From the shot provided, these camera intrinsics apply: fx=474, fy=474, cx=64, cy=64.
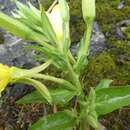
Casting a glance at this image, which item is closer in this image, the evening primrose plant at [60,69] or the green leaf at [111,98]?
the evening primrose plant at [60,69]

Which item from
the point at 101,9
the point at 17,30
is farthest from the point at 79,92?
the point at 101,9

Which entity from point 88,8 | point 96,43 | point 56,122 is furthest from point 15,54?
point 88,8

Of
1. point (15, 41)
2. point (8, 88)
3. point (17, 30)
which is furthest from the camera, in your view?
point (15, 41)

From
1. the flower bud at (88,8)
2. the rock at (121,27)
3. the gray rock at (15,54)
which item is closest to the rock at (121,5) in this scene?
the rock at (121,27)

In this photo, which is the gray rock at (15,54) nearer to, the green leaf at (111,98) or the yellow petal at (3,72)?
the green leaf at (111,98)

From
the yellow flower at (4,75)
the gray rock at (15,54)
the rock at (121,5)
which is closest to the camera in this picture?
the yellow flower at (4,75)

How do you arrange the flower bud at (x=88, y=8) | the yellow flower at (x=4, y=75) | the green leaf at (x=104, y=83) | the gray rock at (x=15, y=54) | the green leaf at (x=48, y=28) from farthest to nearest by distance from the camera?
the gray rock at (x=15, y=54)
the green leaf at (x=104, y=83)
the flower bud at (x=88, y=8)
the green leaf at (x=48, y=28)
the yellow flower at (x=4, y=75)

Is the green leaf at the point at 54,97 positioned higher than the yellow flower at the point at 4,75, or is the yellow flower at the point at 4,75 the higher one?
the yellow flower at the point at 4,75

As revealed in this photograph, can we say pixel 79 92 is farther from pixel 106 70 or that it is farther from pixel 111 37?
pixel 111 37
